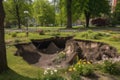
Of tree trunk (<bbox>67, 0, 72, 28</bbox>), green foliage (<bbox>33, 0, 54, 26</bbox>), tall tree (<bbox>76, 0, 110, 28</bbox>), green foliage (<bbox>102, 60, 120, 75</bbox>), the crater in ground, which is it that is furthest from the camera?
green foliage (<bbox>33, 0, 54, 26</bbox>)

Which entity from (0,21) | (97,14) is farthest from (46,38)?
(97,14)

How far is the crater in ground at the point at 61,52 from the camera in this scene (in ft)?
64.0

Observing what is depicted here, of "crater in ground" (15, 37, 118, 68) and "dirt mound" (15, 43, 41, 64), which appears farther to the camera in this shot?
"dirt mound" (15, 43, 41, 64)

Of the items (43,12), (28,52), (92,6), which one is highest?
(92,6)

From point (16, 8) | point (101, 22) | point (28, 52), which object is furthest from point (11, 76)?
point (101, 22)

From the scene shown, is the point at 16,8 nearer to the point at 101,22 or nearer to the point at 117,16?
the point at 101,22

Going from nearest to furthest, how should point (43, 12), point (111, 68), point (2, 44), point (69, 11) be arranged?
point (2, 44)
point (111, 68)
point (69, 11)
point (43, 12)

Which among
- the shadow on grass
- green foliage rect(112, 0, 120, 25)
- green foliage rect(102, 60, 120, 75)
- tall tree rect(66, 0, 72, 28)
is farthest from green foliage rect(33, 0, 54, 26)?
green foliage rect(102, 60, 120, 75)

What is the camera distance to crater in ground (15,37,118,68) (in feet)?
64.0

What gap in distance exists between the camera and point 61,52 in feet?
75.1

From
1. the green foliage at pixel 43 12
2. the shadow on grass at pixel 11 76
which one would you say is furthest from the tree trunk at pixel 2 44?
the green foliage at pixel 43 12

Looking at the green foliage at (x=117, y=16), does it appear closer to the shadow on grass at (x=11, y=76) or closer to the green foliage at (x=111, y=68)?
the green foliage at (x=111, y=68)

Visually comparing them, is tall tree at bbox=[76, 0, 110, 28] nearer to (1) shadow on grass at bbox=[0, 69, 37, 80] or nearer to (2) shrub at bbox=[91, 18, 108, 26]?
(2) shrub at bbox=[91, 18, 108, 26]

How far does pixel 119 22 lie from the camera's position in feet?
206
